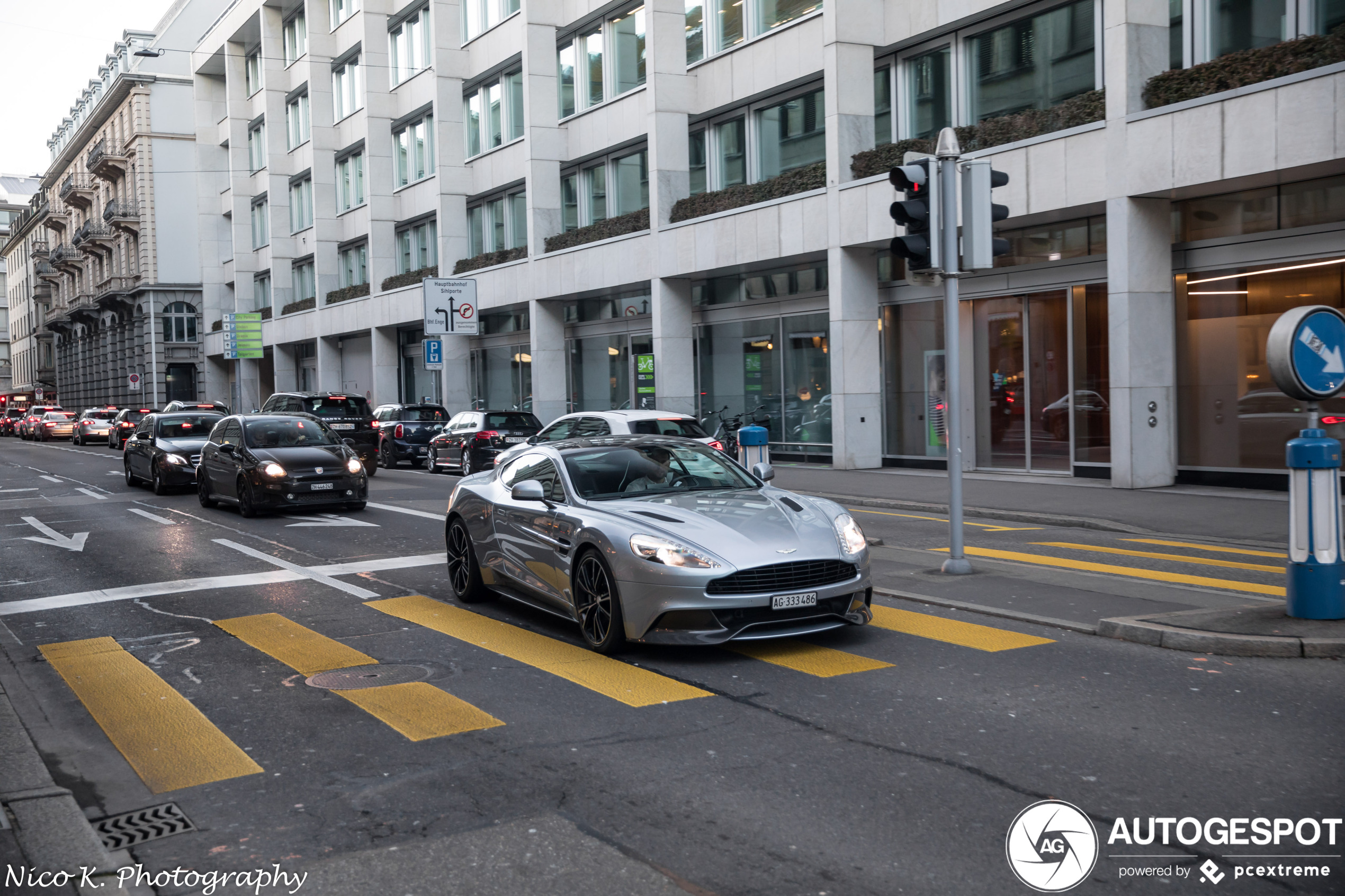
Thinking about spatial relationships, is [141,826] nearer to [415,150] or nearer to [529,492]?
[529,492]

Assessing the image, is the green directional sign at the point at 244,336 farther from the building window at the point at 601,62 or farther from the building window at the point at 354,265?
the building window at the point at 601,62

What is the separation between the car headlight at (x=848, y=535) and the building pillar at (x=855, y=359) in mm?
15537

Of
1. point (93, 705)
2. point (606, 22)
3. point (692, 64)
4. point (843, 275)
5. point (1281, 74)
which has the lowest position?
point (93, 705)

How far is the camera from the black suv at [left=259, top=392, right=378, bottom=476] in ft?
86.8

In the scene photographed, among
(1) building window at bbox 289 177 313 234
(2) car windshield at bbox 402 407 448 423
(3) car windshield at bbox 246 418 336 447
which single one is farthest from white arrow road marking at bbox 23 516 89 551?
(1) building window at bbox 289 177 313 234

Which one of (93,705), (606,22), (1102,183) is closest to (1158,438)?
(1102,183)

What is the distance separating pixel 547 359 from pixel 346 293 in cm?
1754

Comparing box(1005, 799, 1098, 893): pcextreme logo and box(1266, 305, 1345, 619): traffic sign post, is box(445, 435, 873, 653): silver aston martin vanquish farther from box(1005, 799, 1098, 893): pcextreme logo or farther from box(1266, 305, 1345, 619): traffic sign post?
box(1005, 799, 1098, 893): pcextreme logo

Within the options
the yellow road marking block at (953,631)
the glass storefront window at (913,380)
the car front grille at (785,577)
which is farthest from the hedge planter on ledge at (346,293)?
the car front grille at (785,577)

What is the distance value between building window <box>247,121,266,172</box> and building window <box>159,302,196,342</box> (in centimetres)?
1569

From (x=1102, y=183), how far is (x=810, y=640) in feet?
41.6

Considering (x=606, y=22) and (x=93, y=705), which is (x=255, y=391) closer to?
(x=606, y=22)

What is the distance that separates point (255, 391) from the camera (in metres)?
62.9

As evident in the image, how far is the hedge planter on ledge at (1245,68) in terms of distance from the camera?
613 inches
